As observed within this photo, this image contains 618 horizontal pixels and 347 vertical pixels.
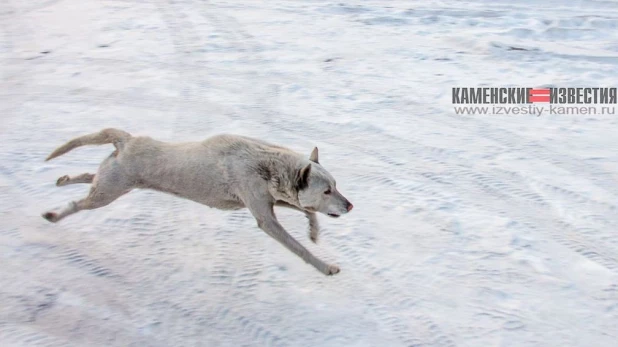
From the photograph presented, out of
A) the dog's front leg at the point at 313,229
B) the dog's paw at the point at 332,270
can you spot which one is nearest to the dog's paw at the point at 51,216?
the dog's front leg at the point at 313,229

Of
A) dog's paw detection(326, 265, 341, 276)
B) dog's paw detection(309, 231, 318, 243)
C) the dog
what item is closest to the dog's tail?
the dog

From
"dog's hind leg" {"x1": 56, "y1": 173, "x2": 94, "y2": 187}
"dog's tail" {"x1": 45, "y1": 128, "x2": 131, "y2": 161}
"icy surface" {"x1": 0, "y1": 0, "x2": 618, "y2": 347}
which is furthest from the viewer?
"dog's hind leg" {"x1": 56, "y1": 173, "x2": 94, "y2": 187}

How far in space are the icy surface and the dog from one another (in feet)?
1.45

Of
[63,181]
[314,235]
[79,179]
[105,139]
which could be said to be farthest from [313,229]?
[63,181]

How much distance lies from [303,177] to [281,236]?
40 cm

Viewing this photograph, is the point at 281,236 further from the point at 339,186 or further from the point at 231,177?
the point at 339,186

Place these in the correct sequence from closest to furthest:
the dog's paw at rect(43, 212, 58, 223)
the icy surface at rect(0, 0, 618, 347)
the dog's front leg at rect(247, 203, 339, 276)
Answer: the icy surface at rect(0, 0, 618, 347), the dog's front leg at rect(247, 203, 339, 276), the dog's paw at rect(43, 212, 58, 223)

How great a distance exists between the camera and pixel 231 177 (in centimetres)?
465

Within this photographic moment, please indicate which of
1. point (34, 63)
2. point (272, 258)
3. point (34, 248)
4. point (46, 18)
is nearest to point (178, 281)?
point (272, 258)

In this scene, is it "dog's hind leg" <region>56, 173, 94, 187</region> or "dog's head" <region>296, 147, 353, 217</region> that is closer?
"dog's head" <region>296, 147, 353, 217</region>

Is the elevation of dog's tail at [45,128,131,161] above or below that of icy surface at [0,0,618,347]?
above

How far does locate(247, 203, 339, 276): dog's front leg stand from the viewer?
4.55 metres

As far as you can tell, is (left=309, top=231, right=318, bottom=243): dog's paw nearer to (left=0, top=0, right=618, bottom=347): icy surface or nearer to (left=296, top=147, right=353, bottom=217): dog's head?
(left=0, top=0, right=618, bottom=347): icy surface

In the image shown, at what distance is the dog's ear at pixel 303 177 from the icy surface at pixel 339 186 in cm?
69
